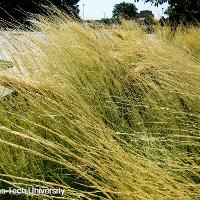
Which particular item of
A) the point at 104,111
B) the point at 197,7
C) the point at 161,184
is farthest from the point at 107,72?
the point at 197,7

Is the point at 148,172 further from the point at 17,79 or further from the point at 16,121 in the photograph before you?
the point at 16,121

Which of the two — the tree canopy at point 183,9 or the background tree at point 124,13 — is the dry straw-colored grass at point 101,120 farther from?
the tree canopy at point 183,9

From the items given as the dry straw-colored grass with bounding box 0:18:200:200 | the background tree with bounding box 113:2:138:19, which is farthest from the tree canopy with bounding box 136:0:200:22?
the dry straw-colored grass with bounding box 0:18:200:200

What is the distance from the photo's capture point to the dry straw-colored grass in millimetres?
1731

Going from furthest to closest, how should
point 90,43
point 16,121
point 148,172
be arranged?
point 90,43
point 16,121
point 148,172

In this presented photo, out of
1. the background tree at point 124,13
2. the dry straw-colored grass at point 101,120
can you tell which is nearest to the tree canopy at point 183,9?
the background tree at point 124,13

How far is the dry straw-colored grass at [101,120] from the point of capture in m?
1.73

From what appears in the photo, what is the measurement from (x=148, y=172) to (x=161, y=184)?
0.12 m

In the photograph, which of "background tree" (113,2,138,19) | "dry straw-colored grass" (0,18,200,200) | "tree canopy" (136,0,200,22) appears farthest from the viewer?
"tree canopy" (136,0,200,22)

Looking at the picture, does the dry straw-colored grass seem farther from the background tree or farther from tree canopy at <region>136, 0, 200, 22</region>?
tree canopy at <region>136, 0, 200, 22</region>

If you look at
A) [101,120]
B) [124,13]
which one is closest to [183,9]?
[124,13]

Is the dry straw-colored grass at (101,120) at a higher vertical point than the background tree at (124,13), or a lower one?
higher

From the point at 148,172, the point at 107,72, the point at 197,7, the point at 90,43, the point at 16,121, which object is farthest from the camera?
the point at 197,7

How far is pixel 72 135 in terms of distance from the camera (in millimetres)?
2482
